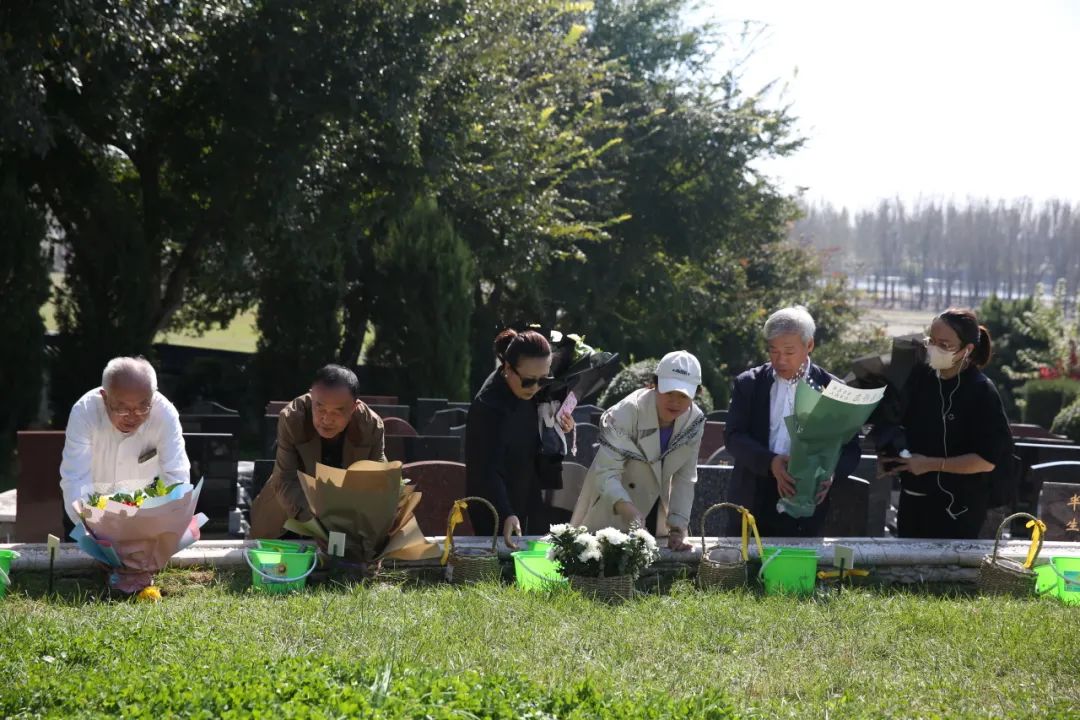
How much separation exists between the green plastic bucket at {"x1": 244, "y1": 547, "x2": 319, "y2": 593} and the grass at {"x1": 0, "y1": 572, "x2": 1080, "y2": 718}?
0.12 m

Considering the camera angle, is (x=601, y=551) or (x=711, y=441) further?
(x=711, y=441)

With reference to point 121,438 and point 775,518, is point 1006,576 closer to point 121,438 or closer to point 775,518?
point 775,518

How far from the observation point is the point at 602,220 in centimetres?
2541

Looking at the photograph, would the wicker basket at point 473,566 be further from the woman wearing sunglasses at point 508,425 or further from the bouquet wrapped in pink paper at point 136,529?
the bouquet wrapped in pink paper at point 136,529

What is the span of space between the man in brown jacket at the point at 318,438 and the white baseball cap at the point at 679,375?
133 centimetres

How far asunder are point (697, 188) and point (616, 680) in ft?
77.7

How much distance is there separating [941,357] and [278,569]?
3.30m

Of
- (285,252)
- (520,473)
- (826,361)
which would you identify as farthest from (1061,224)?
(520,473)

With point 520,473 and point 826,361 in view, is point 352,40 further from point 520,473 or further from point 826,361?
point 826,361

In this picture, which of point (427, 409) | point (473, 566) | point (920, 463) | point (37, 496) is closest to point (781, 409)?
point (920, 463)

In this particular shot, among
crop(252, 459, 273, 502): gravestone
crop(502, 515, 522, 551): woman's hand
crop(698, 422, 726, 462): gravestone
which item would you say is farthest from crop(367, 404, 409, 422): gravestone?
crop(502, 515, 522, 551): woman's hand

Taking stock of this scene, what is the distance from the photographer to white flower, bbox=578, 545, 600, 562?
16.9 ft

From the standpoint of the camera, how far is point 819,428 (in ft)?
18.5

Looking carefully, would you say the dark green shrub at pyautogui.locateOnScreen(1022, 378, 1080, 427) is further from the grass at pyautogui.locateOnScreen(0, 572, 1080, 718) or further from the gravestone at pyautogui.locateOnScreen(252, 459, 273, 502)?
the gravestone at pyautogui.locateOnScreen(252, 459, 273, 502)
